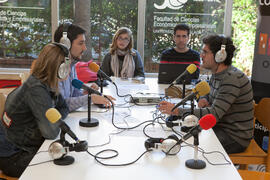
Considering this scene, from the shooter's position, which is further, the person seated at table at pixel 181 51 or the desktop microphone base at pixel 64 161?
the person seated at table at pixel 181 51

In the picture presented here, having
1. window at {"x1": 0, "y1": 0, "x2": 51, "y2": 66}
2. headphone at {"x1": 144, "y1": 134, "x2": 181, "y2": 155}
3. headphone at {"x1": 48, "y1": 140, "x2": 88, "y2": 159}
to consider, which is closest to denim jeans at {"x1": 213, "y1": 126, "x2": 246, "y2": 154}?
headphone at {"x1": 144, "y1": 134, "x2": 181, "y2": 155}

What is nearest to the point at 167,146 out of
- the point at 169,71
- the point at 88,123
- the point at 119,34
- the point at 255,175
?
the point at 255,175

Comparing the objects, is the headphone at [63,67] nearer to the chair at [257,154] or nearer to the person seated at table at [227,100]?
the person seated at table at [227,100]

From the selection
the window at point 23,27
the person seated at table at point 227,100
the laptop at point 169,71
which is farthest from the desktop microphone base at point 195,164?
the window at point 23,27

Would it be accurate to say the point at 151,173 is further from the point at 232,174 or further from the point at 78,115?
the point at 78,115

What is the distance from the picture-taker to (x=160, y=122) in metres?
2.17

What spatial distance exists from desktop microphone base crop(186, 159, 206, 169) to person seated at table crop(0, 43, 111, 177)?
76 cm

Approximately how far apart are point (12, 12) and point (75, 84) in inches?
121

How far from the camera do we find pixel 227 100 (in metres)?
2.24

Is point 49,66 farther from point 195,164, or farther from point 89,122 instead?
point 195,164

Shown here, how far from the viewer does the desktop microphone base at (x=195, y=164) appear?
4.83 feet

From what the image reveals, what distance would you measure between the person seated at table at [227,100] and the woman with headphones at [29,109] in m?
0.76

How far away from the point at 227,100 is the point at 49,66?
1.23 meters

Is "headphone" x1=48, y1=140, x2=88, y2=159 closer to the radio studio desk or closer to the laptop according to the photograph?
the radio studio desk
